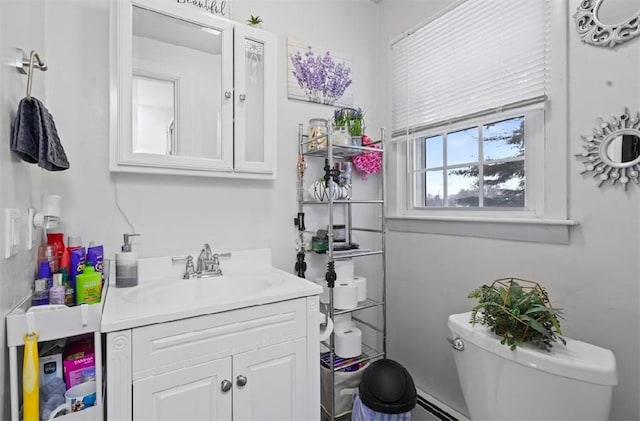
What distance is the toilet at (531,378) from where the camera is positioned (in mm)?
831

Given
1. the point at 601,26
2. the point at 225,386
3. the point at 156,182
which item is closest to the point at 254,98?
the point at 156,182

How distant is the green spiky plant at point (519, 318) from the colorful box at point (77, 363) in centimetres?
116

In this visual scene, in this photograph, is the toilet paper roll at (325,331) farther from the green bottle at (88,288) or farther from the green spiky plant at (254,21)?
the green spiky plant at (254,21)

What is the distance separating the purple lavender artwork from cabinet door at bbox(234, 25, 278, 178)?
175mm

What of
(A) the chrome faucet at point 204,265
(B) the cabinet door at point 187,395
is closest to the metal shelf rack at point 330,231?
(A) the chrome faucet at point 204,265

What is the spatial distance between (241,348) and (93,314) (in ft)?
1.40

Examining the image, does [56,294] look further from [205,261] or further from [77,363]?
[205,261]

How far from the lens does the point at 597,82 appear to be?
109cm

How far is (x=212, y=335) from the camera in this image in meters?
0.98

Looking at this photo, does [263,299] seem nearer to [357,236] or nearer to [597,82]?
[357,236]

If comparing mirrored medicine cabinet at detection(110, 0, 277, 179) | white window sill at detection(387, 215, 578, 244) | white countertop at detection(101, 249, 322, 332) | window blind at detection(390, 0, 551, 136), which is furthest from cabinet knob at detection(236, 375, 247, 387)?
window blind at detection(390, 0, 551, 136)

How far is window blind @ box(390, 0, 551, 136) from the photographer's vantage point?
49.6 inches

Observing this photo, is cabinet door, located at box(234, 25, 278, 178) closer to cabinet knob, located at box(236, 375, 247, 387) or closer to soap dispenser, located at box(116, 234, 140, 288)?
soap dispenser, located at box(116, 234, 140, 288)

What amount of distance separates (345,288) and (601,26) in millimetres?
1371
